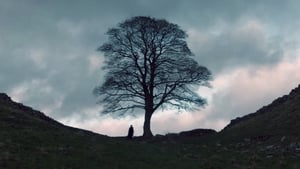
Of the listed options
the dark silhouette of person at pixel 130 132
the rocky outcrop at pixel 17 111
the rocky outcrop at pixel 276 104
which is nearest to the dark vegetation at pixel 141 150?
the rocky outcrop at pixel 17 111

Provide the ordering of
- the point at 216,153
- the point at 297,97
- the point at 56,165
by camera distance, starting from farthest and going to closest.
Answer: the point at 297,97, the point at 216,153, the point at 56,165

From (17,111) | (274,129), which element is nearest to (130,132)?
(17,111)

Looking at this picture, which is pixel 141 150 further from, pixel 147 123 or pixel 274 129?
pixel 147 123

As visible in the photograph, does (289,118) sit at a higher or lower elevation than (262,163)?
higher

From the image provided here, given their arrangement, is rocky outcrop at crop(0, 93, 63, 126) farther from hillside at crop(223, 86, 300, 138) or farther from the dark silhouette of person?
hillside at crop(223, 86, 300, 138)

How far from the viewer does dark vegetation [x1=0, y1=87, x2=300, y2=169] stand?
2689 cm

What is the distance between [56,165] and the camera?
25422 millimetres

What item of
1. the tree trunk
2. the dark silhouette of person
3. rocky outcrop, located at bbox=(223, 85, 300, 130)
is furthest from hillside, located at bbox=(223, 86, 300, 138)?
the dark silhouette of person

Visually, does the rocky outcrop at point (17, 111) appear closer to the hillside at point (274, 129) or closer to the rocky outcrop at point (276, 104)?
the hillside at point (274, 129)

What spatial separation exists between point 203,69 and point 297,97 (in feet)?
33.1

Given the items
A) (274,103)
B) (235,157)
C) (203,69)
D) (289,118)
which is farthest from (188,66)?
(235,157)

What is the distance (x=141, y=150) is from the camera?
A: 32312mm

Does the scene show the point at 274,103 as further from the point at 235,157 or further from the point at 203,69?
the point at 235,157

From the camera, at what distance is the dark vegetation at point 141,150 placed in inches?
1059
